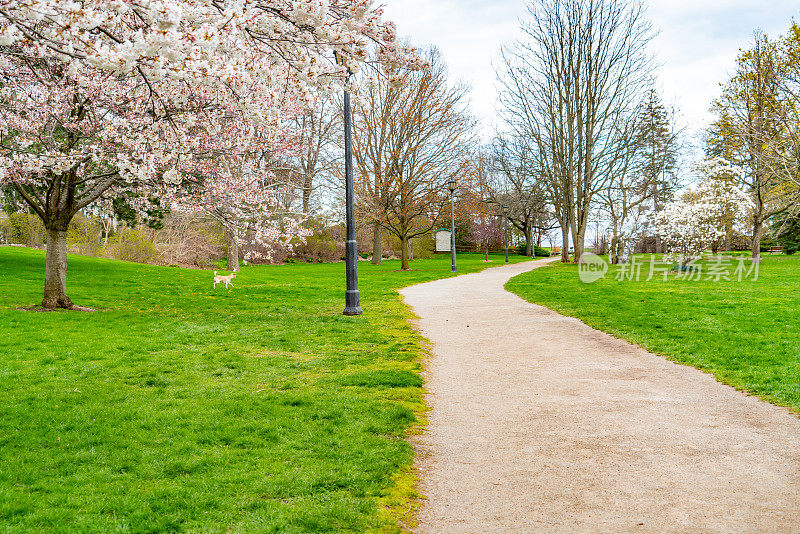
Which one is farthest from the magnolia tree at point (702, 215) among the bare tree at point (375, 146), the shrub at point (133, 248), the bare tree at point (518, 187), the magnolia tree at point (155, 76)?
the shrub at point (133, 248)

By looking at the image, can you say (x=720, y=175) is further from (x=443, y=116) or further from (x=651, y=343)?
(x=651, y=343)

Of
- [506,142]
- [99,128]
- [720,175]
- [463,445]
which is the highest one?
[506,142]

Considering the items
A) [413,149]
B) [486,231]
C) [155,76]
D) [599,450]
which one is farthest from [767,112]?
[486,231]

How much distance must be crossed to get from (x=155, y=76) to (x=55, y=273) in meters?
9.38

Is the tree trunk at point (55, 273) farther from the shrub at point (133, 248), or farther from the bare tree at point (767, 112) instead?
the shrub at point (133, 248)

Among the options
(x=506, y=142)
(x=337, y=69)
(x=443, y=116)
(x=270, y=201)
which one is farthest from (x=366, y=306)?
(x=506, y=142)

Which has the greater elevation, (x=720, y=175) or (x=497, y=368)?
(x=720, y=175)

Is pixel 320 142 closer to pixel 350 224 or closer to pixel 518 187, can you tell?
pixel 518 187

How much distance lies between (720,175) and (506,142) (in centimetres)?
1267

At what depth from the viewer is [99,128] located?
11484 millimetres

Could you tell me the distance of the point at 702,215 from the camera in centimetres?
2473

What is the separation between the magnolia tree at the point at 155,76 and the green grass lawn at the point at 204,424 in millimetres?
2958

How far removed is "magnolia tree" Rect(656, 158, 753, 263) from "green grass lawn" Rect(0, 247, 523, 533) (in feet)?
60.6

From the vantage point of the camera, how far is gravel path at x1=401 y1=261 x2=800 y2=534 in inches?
126
